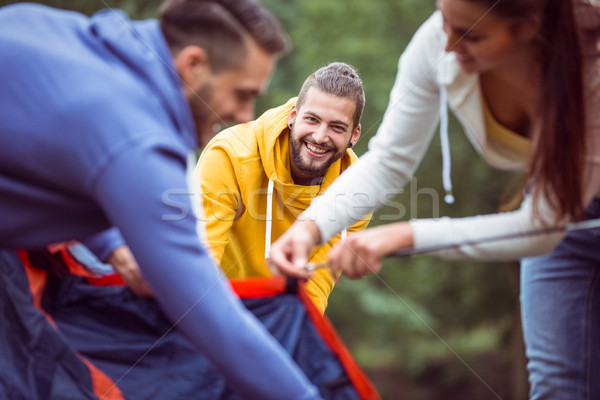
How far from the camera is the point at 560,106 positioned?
5.49 feet

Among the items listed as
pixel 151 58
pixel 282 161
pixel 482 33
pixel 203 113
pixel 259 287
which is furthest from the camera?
pixel 282 161

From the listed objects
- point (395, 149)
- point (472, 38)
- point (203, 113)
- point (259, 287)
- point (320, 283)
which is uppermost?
point (472, 38)

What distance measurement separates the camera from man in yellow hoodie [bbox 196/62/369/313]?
2777mm

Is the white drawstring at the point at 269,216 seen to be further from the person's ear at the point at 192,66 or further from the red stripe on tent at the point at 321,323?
the person's ear at the point at 192,66

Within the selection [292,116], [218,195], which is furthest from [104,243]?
[292,116]

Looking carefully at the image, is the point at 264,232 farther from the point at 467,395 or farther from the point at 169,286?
the point at 467,395

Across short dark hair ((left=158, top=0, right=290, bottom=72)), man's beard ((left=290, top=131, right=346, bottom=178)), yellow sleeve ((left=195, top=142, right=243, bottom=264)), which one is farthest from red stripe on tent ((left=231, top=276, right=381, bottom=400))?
man's beard ((left=290, top=131, right=346, bottom=178))

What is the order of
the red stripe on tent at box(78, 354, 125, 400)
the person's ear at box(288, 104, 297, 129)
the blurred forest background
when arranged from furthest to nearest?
the blurred forest background → the person's ear at box(288, 104, 297, 129) → the red stripe on tent at box(78, 354, 125, 400)

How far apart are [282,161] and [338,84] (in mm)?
417

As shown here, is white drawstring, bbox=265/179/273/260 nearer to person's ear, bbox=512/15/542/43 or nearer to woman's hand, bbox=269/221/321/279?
woman's hand, bbox=269/221/321/279

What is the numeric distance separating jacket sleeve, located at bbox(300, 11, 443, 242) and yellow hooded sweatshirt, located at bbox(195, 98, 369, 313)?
798 millimetres

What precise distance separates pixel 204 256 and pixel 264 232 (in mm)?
1490

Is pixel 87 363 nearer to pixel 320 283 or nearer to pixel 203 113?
pixel 203 113

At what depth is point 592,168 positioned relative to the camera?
1.73 metres
